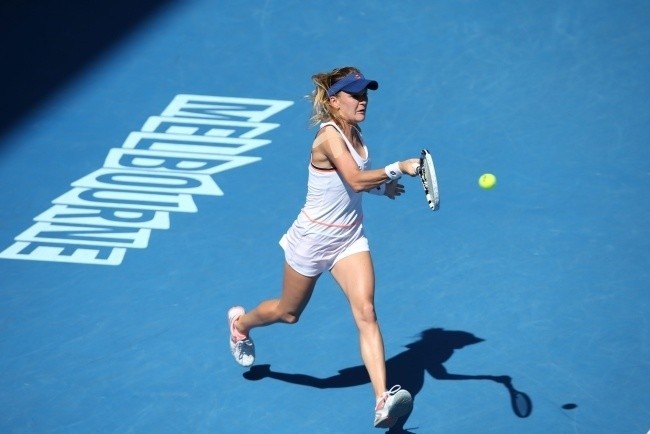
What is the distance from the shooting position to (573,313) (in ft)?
26.4

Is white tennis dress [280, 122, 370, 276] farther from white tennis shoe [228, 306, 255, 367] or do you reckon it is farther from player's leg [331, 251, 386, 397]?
white tennis shoe [228, 306, 255, 367]

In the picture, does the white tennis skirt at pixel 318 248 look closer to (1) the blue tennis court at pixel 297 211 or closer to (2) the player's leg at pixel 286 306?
(2) the player's leg at pixel 286 306

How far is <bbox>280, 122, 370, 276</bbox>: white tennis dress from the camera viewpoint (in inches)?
272

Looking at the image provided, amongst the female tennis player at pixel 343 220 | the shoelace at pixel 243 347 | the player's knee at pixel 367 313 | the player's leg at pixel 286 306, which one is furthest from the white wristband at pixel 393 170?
the shoelace at pixel 243 347

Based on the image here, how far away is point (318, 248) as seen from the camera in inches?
276

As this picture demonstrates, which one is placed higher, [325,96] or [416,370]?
[325,96]

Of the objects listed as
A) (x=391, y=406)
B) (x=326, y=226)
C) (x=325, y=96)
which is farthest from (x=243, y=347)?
(x=325, y=96)

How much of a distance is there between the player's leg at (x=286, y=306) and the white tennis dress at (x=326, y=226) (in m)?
0.08

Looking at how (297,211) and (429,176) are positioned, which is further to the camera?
(297,211)

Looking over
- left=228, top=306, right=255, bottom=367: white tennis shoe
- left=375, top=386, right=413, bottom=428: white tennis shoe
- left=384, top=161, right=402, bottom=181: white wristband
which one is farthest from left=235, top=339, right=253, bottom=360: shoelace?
left=384, top=161, right=402, bottom=181: white wristband

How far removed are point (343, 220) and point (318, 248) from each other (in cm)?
23

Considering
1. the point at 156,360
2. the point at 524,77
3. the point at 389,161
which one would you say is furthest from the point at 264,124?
the point at 156,360

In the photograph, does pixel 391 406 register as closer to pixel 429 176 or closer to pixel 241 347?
pixel 429 176

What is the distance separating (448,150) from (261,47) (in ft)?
9.11
